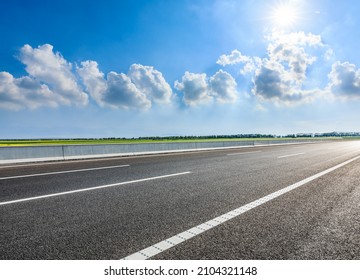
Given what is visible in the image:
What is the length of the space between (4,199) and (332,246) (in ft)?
18.2

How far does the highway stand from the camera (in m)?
2.63

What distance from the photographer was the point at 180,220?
358cm

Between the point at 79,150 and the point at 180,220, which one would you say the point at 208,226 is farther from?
the point at 79,150

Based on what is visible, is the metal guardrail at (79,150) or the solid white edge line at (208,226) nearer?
the solid white edge line at (208,226)

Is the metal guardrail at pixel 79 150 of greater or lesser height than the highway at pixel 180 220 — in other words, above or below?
above

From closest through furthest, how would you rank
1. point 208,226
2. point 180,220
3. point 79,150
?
point 208,226 → point 180,220 → point 79,150

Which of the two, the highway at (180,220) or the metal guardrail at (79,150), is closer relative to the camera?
the highway at (180,220)

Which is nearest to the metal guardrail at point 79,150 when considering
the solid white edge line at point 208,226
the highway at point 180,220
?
the highway at point 180,220

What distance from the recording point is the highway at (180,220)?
8.64ft

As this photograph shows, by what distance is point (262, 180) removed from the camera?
6648 mm

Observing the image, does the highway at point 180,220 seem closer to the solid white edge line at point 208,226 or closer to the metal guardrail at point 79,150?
the solid white edge line at point 208,226

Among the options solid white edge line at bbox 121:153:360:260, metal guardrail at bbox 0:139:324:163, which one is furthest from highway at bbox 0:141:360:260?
metal guardrail at bbox 0:139:324:163

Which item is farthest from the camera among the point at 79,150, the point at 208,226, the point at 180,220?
the point at 79,150

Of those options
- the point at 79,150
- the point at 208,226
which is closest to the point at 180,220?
the point at 208,226
